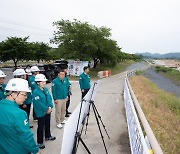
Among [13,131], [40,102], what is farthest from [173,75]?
[13,131]

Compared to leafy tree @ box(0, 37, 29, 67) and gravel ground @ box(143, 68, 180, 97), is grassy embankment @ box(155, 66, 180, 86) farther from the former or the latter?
leafy tree @ box(0, 37, 29, 67)

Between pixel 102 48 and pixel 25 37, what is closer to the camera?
pixel 102 48

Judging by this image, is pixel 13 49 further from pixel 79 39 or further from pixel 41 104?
pixel 41 104

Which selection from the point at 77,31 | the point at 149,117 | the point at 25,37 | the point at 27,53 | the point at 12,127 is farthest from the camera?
the point at 25,37

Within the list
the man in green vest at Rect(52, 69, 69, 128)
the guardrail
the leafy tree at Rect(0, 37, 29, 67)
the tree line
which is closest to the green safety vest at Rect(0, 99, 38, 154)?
the guardrail

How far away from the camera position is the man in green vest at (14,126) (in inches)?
112

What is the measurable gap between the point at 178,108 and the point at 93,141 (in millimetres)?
9156

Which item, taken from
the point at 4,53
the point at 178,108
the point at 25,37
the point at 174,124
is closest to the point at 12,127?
the point at 174,124

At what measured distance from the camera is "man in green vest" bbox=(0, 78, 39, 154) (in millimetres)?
2854

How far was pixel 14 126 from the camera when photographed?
2850 millimetres

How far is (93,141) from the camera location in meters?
6.35

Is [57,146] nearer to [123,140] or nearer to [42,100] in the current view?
[42,100]

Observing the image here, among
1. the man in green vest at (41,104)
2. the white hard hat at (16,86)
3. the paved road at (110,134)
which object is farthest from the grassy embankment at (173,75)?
the white hard hat at (16,86)

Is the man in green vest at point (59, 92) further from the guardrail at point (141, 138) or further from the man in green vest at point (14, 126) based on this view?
the man in green vest at point (14, 126)
